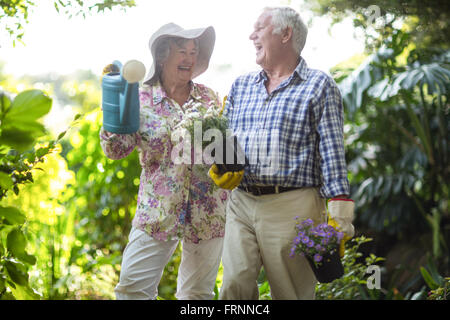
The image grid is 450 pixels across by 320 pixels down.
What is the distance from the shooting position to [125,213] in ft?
12.0

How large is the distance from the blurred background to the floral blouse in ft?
0.71

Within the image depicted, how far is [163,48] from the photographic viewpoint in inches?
83.8

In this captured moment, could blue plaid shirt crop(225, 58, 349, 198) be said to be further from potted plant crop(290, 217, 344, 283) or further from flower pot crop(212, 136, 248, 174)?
potted plant crop(290, 217, 344, 283)

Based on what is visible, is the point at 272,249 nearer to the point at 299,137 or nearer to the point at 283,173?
the point at 283,173

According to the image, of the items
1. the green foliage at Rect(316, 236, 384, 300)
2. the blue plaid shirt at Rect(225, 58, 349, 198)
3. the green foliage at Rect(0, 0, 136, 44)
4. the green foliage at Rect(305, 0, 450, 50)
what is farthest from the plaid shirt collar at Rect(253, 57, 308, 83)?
the green foliage at Rect(305, 0, 450, 50)

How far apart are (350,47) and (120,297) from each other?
265cm

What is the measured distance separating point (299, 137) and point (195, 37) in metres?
0.63

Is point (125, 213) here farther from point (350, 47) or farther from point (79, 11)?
point (350, 47)

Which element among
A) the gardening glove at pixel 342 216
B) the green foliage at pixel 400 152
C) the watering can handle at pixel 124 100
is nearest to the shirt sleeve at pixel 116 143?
the watering can handle at pixel 124 100

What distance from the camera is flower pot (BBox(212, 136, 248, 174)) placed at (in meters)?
1.84

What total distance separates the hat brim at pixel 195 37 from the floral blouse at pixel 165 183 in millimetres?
133

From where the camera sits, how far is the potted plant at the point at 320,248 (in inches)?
66.6

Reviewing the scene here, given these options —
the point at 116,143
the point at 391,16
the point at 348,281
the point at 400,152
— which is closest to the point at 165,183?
the point at 116,143
